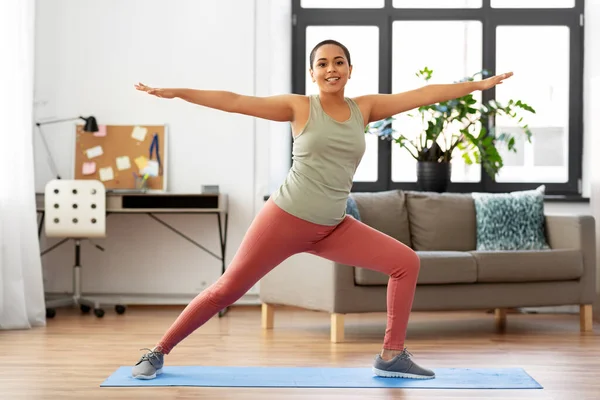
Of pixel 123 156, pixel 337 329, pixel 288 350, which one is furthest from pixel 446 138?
pixel 288 350

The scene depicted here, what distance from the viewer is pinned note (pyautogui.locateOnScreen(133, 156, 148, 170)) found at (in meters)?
6.10

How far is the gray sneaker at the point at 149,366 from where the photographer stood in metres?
3.34

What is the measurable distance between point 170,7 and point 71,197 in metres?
1.57

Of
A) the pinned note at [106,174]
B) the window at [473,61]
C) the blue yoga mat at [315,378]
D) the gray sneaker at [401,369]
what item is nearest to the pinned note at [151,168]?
the pinned note at [106,174]

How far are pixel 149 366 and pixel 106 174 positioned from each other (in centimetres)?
296

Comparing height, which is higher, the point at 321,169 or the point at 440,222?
the point at 321,169

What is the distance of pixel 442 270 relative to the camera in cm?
470

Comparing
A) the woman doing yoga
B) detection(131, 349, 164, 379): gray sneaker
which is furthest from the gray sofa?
detection(131, 349, 164, 379): gray sneaker

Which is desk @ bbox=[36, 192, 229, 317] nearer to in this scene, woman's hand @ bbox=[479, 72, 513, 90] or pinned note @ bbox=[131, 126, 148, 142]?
pinned note @ bbox=[131, 126, 148, 142]

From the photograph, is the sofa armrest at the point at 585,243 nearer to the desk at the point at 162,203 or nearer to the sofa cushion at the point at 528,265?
the sofa cushion at the point at 528,265

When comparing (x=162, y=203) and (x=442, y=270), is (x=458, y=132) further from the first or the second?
(x=162, y=203)

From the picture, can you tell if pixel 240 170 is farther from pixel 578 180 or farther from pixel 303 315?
pixel 578 180

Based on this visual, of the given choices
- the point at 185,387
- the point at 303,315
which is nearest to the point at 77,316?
the point at 303,315

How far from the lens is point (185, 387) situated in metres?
3.23
